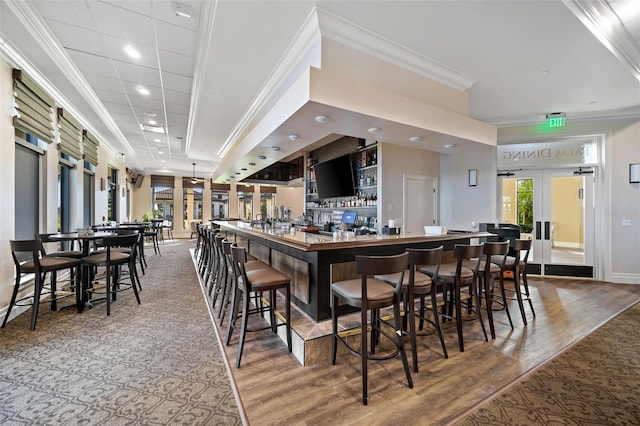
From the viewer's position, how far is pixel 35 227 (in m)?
4.14

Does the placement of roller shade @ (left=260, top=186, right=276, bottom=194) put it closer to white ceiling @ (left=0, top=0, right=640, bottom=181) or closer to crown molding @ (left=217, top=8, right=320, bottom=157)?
crown molding @ (left=217, top=8, right=320, bottom=157)

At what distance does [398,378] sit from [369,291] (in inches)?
29.7

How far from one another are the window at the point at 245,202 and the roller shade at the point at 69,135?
858 centimetres

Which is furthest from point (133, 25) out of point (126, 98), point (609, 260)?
point (609, 260)

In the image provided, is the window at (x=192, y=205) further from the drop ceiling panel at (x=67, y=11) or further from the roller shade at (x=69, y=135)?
the drop ceiling panel at (x=67, y=11)

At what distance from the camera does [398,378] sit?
2.17 meters

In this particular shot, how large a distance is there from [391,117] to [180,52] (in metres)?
2.93

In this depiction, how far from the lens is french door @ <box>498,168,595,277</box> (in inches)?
220

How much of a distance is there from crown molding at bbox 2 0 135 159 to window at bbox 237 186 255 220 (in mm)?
8364

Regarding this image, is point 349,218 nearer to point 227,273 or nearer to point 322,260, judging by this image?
point 227,273

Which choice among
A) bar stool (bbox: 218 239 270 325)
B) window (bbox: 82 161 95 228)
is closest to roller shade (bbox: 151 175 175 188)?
window (bbox: 82 161 95 228)

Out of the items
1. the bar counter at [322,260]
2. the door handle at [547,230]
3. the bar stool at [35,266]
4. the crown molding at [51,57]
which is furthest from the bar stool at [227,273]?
the door handle at [547,230]

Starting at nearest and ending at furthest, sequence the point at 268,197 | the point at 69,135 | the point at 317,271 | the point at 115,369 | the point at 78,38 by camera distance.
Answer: the point at 115,369 → the point at 317,271 → the point at 78,38 → the point at 69,135 → the point at 268,197

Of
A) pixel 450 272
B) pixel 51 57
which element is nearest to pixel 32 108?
pixel 51 57
